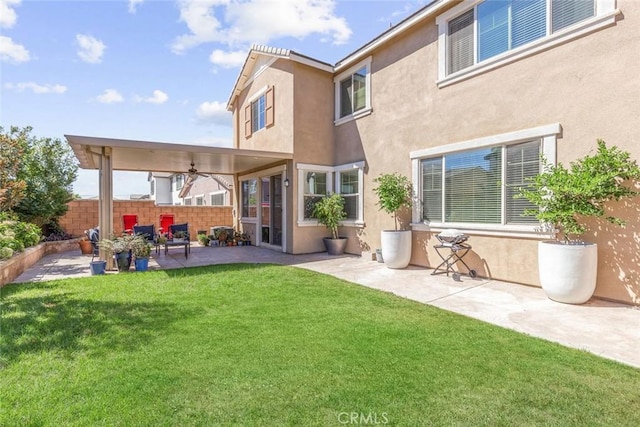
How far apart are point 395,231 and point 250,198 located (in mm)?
8005

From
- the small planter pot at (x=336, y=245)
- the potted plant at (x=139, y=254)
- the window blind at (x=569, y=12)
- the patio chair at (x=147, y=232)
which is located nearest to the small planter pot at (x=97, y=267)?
the potted plant at (x=139, y=254)

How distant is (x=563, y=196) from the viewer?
551 centimetres

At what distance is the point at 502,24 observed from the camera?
7.12 meters

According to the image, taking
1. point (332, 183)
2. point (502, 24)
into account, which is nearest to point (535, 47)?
point (502, 24)

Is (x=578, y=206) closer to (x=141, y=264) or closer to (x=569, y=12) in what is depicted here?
(x=569, y=12)

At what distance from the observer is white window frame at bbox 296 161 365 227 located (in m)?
10.6

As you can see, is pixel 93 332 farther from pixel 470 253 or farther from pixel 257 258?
pixel 470 253

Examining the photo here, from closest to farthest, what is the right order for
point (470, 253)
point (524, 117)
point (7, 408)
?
point (7, 408), point (524, 117), point (470, 253)

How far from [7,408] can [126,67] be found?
938 cm

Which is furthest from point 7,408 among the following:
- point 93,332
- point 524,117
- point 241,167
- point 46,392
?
point 241,167

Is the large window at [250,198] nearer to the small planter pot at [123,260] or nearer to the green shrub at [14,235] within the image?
the small planter pot at [123,260]

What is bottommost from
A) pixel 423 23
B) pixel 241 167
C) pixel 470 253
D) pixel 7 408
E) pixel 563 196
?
pixel 7 408

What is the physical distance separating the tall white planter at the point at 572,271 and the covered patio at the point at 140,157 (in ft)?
25.3

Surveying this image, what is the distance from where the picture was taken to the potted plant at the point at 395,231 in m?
8.40
